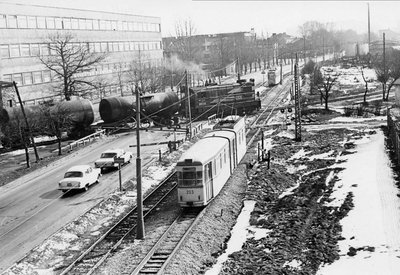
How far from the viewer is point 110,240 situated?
20.5m

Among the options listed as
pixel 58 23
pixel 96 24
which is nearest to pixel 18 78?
pixel 58 23

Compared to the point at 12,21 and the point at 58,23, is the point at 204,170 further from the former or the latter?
the point at 58,23

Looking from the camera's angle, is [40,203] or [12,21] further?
[12,21]

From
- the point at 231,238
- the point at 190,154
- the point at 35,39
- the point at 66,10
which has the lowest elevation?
the point at 231,238

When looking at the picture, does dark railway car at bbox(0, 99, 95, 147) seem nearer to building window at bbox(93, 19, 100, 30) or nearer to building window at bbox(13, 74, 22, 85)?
building window at bbox(13, 74, 22, 85)

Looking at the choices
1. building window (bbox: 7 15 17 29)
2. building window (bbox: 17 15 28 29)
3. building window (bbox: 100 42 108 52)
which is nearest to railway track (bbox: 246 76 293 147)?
building window (bbox: 100 42 108 52)

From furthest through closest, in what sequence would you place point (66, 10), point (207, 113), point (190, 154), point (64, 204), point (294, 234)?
1. point (66, 10)
2. point (207, 113)
3. point (64, 204)
4. point (190, 154)
5. point (294, 234)

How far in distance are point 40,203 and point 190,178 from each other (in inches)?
392

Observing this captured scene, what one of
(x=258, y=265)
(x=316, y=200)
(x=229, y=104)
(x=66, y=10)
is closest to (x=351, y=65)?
(x=229, y=104)

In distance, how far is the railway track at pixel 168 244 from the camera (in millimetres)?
16906

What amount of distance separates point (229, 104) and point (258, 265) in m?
41.4

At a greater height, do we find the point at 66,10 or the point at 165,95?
the point at 66,10

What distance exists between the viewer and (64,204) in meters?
26.7

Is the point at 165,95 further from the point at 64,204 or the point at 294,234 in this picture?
the point at 294,234
